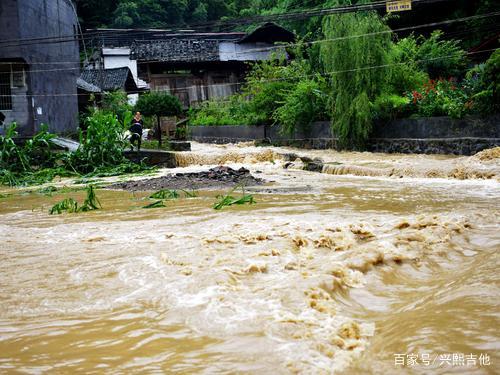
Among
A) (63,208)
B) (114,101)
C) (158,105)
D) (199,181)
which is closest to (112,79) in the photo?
(114,101)

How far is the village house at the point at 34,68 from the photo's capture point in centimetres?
2023

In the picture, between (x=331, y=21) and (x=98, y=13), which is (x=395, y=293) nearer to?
(x=331, y=21)

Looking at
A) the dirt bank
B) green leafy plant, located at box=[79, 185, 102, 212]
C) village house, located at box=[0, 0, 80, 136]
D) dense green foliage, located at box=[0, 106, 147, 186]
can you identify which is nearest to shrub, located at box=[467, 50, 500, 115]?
the dirt bank

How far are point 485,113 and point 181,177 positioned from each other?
7647 millimetres

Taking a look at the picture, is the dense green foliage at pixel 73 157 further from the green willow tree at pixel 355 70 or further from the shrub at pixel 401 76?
the shrub at pixel 401 76

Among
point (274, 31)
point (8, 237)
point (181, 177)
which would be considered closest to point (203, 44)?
Result: point (274, 31)

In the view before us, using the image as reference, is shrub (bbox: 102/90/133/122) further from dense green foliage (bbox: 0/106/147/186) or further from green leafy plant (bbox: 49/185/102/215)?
green leafy plant (bbox: 49/185/102/215)

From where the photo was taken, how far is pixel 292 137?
20.6 meters

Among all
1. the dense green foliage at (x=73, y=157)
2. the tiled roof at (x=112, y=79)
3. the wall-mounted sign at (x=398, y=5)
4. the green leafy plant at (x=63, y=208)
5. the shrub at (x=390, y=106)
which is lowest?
the green leafy plant at (x=63, y=208)

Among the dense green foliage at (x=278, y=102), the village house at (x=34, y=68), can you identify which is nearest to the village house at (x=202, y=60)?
the dense green foliage at (x=278, y=102)

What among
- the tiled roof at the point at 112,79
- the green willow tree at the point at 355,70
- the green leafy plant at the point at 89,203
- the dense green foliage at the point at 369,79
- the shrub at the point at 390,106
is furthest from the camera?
the tiled roof at the point at 112,79

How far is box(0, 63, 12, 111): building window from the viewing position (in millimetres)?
20922

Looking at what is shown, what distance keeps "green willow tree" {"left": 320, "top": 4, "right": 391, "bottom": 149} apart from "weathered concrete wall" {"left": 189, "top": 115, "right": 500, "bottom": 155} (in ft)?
2.18

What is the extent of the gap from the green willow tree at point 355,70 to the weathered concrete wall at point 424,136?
2.18 ft
